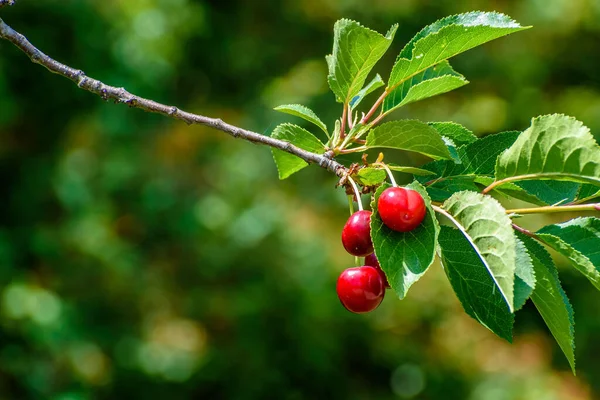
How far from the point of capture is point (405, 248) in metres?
0.78

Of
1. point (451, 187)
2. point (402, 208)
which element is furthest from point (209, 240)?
point (402, 208)

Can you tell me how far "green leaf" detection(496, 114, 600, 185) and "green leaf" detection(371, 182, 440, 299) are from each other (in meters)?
0.10

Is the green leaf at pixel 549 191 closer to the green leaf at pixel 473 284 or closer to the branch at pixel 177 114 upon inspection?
the green leaf at pixel 473 284

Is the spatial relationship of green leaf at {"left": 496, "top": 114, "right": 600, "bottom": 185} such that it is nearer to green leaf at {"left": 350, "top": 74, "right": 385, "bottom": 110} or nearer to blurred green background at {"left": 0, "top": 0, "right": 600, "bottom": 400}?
green leaf at {"left": 350, "top": 74, "right": 385, "bottom": 110}

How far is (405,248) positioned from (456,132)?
0.20 meters

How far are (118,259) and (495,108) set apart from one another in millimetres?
2011

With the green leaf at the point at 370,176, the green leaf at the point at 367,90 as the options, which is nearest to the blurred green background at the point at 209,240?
the green leaf at the point at 367,90

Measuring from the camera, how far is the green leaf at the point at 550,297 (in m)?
0.76

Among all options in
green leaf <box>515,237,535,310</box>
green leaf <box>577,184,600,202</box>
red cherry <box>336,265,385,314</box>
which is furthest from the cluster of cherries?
green leaf <box>577,184,600,202</box>

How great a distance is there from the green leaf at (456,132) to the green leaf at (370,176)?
9cm

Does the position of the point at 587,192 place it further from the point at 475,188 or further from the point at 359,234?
the point at 359,234

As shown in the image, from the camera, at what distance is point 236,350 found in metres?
3.27

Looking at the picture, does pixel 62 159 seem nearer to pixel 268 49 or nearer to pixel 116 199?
pixel 116 199

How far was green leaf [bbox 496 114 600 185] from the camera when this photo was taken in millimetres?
708
